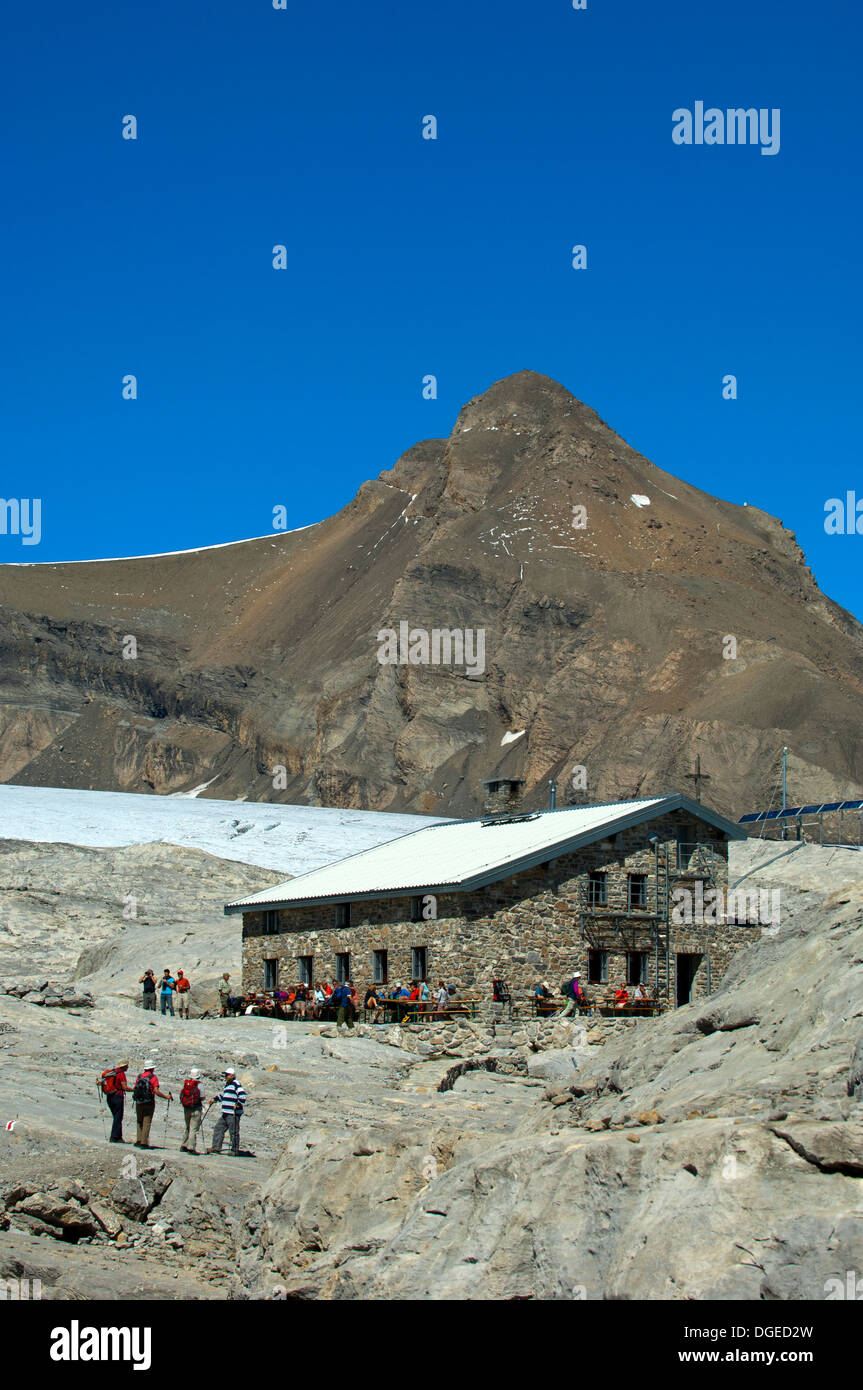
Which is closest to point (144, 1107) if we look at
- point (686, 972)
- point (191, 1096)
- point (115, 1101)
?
point (115, 1101)

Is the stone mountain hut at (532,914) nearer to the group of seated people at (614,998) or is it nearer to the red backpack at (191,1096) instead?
the group of seated people at (614,998)

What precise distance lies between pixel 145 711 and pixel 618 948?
13925 centimetres

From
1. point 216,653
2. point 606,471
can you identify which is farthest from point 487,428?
point 216,653

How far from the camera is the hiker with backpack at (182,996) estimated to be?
32531mm

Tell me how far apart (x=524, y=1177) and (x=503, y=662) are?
10697cm

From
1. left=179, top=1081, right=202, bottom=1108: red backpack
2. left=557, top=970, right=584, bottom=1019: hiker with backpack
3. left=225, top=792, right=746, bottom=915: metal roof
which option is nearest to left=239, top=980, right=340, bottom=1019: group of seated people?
left=225, top=792, right=746, bottom=915: metal roof

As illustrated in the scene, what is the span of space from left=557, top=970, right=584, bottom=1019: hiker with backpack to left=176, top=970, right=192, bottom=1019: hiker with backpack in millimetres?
7887

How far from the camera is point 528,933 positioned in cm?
3047

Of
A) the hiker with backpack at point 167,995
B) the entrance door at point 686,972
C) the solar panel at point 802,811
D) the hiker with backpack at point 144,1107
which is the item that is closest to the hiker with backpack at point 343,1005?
the hiker with backpack at point 167,995

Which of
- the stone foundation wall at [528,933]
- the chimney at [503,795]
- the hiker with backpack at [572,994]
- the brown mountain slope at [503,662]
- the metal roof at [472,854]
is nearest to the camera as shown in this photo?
the hiker with backpack at [572,994]

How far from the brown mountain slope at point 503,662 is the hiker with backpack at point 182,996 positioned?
5479 cm

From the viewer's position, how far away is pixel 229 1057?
2444 centimetres
